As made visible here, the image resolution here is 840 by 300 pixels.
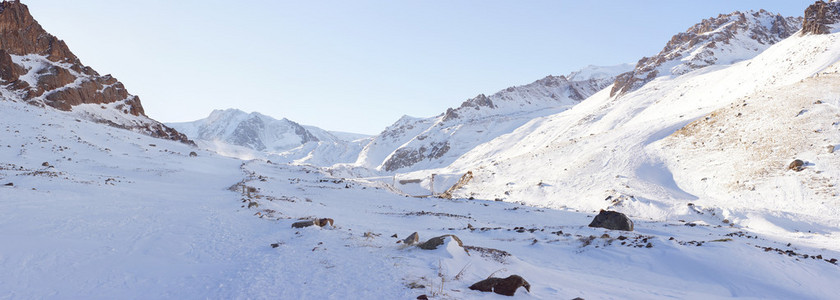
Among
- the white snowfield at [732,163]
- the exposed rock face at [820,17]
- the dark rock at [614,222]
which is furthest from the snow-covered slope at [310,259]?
the exposed rock face at [820,17]

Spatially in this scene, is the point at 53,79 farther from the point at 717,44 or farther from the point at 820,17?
the point at 717,44

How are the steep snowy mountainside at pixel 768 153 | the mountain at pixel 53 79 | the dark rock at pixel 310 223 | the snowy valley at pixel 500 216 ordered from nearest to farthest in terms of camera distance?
1. the snowy valley at pixel 500 216
2. the dark rock at pixel 310 223
3. the steep snowy mountainside at pixel 768 153
4. the mountain at pixel 53 79

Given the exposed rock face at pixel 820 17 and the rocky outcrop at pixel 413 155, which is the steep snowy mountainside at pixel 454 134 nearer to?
the rocky outcrop at pixel 413 155

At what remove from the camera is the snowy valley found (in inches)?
320

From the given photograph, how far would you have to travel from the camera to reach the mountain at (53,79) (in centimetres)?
7500

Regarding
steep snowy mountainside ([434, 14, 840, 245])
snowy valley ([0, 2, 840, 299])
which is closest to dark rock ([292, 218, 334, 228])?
snowy valley ([0, 2, 840, 299])

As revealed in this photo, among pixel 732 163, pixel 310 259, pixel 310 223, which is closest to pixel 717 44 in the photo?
pixel 732 163

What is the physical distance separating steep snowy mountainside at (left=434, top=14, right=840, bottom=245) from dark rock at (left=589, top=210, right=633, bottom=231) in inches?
345

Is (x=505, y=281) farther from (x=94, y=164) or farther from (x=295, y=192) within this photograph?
(x=94, y=164)

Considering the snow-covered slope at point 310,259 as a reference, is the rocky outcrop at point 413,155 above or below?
above

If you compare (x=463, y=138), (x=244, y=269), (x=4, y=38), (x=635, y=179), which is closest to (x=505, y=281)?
(x=244, y=269)

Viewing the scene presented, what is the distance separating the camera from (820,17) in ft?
208

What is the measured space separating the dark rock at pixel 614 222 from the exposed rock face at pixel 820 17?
67174 millimetres

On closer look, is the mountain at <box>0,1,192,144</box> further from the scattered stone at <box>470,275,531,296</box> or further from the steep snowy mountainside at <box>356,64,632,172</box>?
the scattered stone at <box>470,275,531,296</box>
